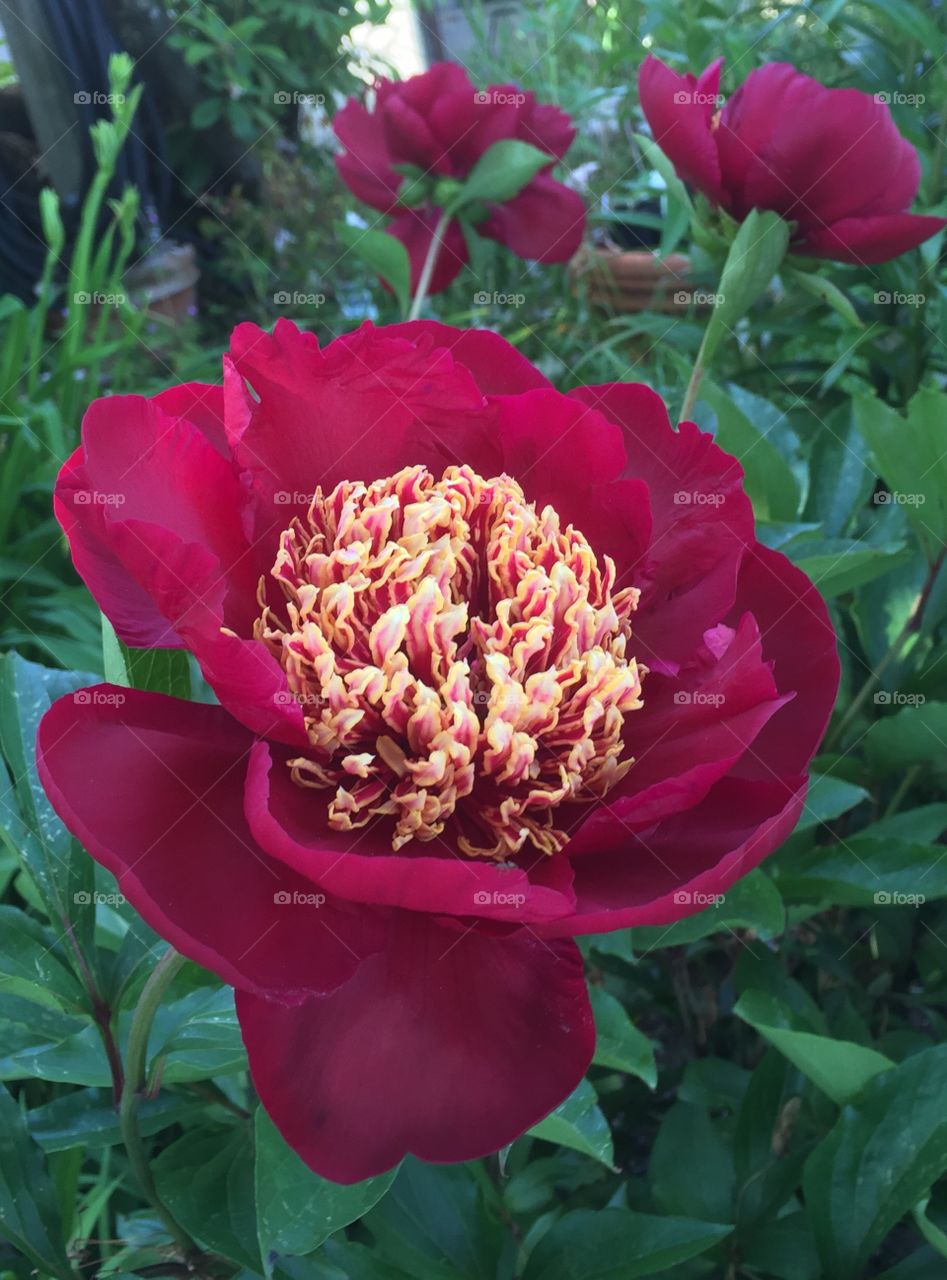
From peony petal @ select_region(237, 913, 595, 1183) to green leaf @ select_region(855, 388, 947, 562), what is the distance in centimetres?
42

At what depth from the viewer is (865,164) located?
2.04ft

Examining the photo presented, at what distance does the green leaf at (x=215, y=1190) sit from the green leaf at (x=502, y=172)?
71cm

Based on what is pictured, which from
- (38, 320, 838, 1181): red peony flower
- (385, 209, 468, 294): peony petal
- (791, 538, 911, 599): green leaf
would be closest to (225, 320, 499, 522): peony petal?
(38, 320, 838, 1181): red peony flower

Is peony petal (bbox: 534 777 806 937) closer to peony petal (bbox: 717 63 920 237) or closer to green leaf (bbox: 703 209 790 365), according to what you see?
green leaf (bbox: 703 209 790 365)

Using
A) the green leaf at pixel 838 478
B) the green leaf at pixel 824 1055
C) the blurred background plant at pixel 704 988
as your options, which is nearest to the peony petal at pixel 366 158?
the blurred background plant at pixel 704 988

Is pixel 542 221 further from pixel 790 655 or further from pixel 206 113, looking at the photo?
pixel 206 113

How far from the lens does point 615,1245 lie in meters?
0.45

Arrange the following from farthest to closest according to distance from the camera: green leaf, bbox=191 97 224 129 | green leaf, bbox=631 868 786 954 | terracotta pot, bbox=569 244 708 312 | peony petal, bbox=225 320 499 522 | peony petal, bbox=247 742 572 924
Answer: green leaf, bbox=191 97 224 129 → terracotta pot, bbox=569 244 708 312 → green leaf, bbox=631 868 786 954 → peony petal, bbox=225 320 499 522 → peony petal, bbox=247 742 572 924

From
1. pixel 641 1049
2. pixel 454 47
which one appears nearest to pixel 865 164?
pixel 641 1049

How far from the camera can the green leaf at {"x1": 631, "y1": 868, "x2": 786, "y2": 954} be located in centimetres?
49

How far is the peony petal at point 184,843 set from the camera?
1.02ft

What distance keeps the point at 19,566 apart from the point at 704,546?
107cm

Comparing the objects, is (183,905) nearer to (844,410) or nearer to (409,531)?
(409,531)

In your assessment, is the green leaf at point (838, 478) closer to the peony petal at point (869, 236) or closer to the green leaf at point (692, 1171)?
the peony petal at point (869, 236)
